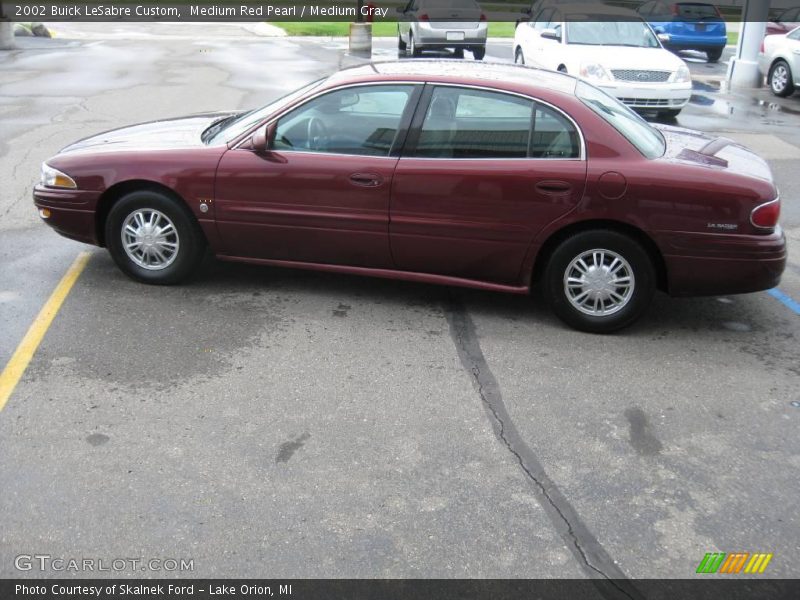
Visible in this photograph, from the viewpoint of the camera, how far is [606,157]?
562 cm

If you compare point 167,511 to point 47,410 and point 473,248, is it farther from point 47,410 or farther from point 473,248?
point 473,248

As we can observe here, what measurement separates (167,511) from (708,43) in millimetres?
21778

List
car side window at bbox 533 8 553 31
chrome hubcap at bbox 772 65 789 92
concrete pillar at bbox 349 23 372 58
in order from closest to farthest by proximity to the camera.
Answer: car side window at bbox 533 8 553 31
chrome hubcap at bbox 772 65 789 92
concrete pillar at bbox 349 23 372 58

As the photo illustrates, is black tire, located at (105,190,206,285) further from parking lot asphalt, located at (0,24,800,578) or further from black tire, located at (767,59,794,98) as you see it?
black tire, located at (767,59,794,98)

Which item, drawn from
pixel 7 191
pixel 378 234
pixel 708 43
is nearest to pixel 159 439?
pixel 378 234

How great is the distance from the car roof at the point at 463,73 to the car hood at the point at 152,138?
115cm

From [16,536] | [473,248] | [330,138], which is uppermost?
[330,138]

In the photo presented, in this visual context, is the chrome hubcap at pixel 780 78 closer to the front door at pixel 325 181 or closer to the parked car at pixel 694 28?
the parked car at pixel 694 28

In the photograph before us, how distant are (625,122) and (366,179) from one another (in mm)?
1809

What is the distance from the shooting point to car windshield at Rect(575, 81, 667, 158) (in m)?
5.83

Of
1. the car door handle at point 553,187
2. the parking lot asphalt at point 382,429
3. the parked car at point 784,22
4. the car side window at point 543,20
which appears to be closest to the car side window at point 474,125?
the car door handle at point 553,187

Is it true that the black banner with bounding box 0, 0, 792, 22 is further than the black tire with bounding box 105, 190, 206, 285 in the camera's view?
Yes
